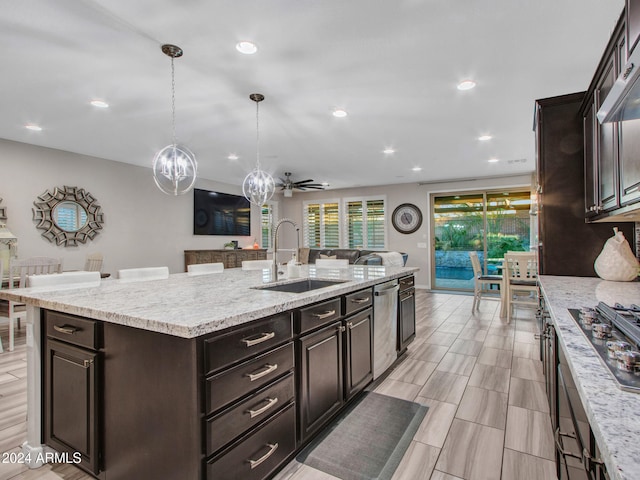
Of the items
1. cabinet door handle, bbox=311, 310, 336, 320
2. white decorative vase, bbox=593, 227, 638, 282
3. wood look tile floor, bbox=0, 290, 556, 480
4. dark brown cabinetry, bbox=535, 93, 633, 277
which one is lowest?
wood look tile floor, bbox=0, 290, 556, 480

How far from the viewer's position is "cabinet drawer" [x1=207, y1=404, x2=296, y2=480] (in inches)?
49.8

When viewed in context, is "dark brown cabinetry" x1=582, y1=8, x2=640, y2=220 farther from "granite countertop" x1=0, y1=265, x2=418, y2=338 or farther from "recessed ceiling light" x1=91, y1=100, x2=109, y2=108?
"recessed ceiling light" x1=91, y1=100, x2=109, y2=108

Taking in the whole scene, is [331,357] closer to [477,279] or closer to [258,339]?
[258,339]

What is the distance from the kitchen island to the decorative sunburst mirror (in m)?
3.76

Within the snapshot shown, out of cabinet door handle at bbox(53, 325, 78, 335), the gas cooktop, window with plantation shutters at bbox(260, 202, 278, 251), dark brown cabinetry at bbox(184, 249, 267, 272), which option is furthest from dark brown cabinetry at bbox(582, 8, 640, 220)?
window with plantation shutters at bbox(260, 202, 278, 251)

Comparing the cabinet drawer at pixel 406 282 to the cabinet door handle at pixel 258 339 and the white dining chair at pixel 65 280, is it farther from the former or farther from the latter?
the white dining chair at pixel 65 280

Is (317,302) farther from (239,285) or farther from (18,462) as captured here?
(18,462)

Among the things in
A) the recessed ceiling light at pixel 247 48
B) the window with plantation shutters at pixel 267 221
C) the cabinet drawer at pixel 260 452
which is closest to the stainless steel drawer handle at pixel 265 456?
the cabinet drawer at pixel 260 452

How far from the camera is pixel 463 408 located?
2.32 meters

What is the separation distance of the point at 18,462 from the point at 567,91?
4906 mm

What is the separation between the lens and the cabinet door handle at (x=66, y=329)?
1.57m

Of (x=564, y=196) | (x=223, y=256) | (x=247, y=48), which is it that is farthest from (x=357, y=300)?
(x=223, y=256)

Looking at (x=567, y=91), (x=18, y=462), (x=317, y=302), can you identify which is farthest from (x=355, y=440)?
(x=567, y=91)

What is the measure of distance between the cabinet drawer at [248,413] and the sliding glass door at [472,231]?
7102 millimetres
